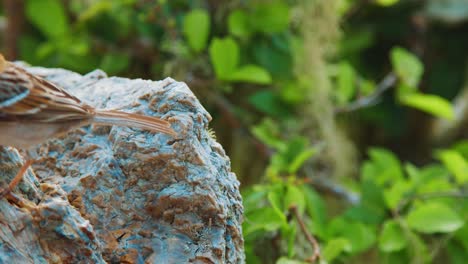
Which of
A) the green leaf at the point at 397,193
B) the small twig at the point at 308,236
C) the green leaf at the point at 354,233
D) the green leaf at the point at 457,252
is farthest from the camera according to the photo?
the green leaf at the point at 457,252

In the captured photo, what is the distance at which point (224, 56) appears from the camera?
2879 mm

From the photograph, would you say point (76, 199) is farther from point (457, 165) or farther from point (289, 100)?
point (457, 165)

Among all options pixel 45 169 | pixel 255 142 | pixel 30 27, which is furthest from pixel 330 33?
pixel 45 169

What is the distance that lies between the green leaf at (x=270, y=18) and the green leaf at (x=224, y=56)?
404 mm

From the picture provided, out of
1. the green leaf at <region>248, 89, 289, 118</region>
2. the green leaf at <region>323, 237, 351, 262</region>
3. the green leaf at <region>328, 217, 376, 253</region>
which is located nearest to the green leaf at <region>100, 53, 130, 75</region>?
the green leaf at <region>248, 89, 289, 118</region>

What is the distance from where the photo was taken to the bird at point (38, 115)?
1.59 metres

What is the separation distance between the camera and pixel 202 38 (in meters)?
3.02

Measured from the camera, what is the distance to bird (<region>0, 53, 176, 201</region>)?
159 cm

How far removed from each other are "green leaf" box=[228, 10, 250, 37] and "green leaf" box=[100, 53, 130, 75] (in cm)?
65

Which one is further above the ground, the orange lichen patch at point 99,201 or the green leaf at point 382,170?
the green leaf at point 382,170

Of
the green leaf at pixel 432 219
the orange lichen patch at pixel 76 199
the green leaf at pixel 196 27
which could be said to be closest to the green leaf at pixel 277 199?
the green leaf at pixel 432 219

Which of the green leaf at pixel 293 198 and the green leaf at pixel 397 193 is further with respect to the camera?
the green leaf at pixel 397 193

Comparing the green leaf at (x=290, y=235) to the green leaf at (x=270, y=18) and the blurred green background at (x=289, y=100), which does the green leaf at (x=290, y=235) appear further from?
the green leaf at (x=270, y=18)

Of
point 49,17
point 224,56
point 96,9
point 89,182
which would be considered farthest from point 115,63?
point 89,182
